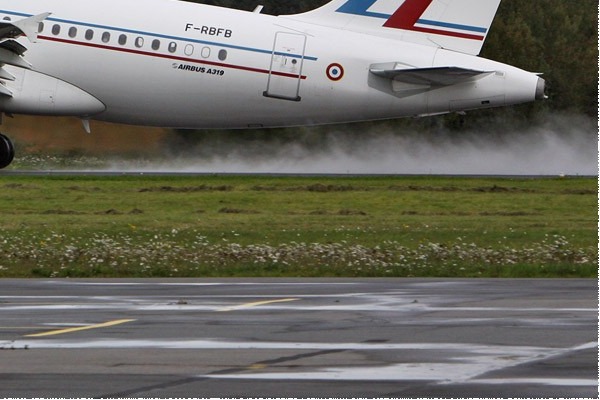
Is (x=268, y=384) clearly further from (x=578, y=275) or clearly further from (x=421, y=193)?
(x=421, y=193)

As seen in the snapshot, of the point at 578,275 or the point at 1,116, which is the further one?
the point at 1,116

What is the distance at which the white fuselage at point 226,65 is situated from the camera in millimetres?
32500

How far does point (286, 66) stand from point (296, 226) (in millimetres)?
6576

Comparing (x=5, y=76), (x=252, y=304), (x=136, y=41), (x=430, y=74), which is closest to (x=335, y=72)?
(x=430, y=74)

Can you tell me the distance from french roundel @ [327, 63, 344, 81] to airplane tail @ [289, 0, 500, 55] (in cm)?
115

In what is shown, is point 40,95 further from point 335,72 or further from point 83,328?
point 83,328

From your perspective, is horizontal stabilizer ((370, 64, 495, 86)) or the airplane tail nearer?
horizontal stabilizer ((370, 64, 495, 86))

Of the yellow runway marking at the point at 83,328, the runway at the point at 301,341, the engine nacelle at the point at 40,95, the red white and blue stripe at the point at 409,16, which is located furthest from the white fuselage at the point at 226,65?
the yellow runway marking at the point at 83,328

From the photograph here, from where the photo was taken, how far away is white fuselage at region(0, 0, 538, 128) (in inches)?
1280

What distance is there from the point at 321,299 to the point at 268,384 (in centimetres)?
570

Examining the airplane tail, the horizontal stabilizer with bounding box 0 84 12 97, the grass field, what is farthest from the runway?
the airplane tail

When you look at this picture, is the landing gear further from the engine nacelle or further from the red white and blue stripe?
the red white and blue stripe

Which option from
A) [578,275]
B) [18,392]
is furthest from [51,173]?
[18,392]

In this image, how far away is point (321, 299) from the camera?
611 inches
